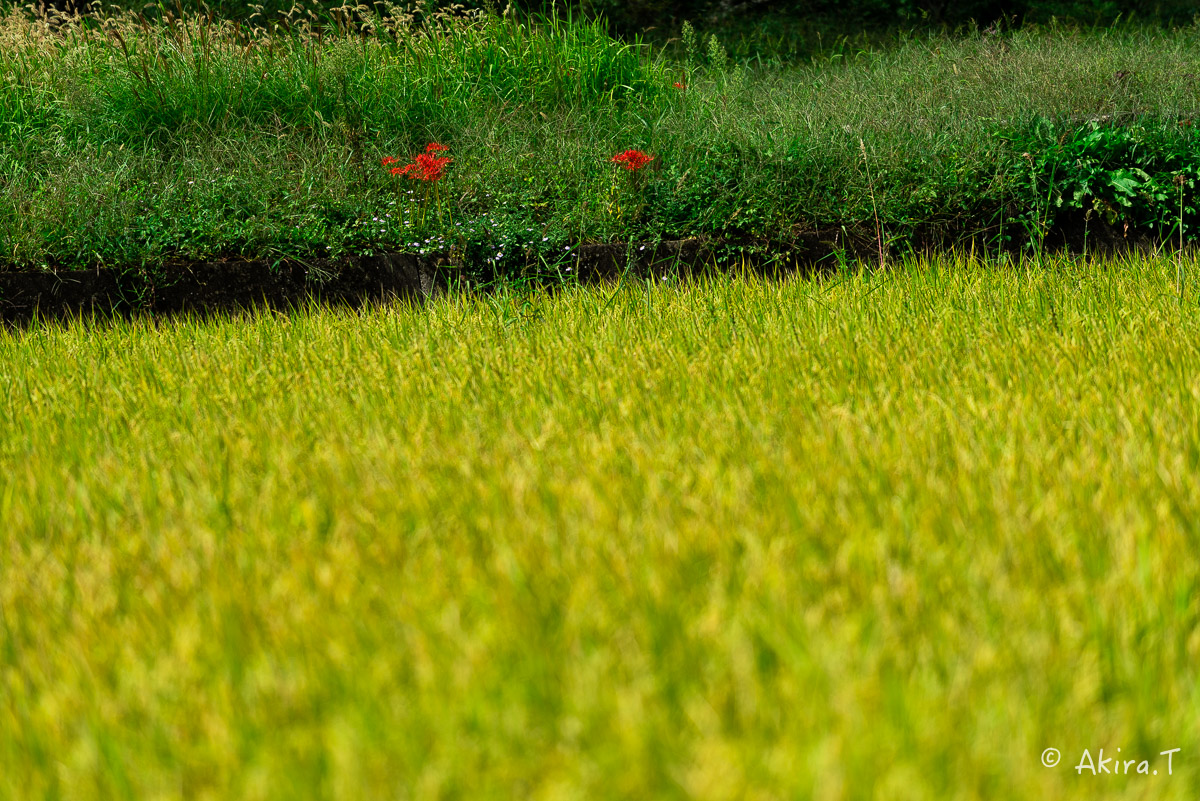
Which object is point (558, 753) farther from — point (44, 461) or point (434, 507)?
point (44, 461)

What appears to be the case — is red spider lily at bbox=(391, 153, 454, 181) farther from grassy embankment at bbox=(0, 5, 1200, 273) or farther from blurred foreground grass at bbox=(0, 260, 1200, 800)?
blurred foreground grass at bbox=(0, 260, 1200, 800)

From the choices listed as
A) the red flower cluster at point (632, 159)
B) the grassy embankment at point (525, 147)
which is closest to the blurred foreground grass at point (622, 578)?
the grassy embankment at point (525, 147)

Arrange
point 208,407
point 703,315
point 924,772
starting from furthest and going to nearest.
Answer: point 703,315
point 208,407
point 924,772

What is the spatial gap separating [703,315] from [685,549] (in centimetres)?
193

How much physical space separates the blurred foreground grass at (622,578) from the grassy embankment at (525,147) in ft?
5.88

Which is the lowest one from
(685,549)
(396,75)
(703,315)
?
(703,315)

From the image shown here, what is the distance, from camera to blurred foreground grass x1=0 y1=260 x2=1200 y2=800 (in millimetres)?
1055

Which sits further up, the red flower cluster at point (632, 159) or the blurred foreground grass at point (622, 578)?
the red flower cluster at point (632, 159)

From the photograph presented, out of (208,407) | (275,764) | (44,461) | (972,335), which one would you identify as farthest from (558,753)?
(972,335)

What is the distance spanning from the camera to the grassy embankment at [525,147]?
4461mm

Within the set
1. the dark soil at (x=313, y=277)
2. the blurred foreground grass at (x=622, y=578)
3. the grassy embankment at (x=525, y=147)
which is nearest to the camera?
the blurred foreground grass at (x=622, y=578)

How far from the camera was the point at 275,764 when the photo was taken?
3.45ft

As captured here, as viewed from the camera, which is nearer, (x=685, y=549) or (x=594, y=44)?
(x=685, y=549)

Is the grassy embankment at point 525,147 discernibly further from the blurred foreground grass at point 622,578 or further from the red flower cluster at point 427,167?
the blurred foreground grass at point 622,578
